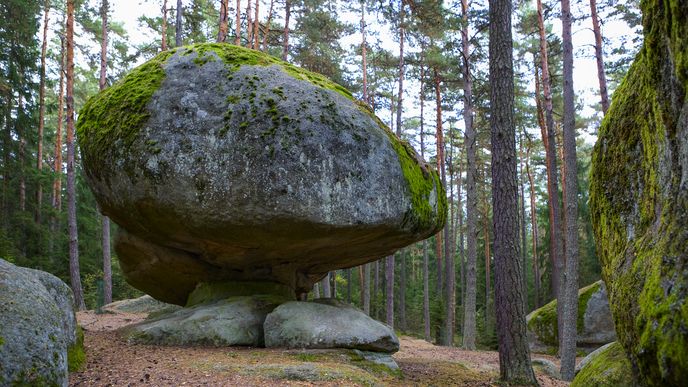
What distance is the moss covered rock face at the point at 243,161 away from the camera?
6539 mm

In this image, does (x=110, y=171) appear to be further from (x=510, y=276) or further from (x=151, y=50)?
(x=151, y=50)

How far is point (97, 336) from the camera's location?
23.3ft

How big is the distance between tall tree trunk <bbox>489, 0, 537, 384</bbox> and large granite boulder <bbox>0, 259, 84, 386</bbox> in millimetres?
5358

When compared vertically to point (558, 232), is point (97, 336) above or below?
below

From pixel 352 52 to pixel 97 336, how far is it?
60.4ft

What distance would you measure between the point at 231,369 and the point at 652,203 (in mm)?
4407

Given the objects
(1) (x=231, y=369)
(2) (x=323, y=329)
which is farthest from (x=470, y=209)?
(1) (x=231, y=369)

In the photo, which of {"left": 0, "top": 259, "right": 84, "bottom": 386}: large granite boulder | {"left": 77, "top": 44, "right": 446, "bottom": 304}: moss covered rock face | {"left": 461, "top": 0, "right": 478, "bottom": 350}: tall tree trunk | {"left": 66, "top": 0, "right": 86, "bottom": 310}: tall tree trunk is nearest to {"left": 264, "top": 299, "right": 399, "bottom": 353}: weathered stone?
{"left": 77, "top": 44, "right": 446, "bottom": 304}: moss covered rock face

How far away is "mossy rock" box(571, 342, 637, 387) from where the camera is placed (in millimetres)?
2973

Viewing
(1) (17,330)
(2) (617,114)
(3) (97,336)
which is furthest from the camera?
(3) (97,336)

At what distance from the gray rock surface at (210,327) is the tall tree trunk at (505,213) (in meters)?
3.69

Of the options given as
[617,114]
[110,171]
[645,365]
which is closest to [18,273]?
[110,171]

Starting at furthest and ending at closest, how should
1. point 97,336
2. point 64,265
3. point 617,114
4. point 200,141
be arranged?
point 64,265, point 97,336, point 200,141, point 617,114

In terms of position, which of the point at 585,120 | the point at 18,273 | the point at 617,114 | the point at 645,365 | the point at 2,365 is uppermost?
the point at 585,120
